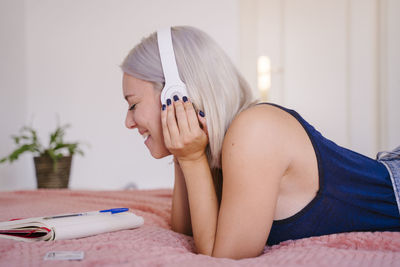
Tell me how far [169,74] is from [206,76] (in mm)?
84

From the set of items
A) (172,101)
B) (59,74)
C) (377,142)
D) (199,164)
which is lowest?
(377,142)

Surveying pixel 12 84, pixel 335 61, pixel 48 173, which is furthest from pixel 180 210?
pixel 12 84

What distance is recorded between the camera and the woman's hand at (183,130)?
883 mm

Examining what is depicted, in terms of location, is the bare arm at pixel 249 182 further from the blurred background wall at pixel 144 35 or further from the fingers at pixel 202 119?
the blurred background wall at pixel 144 35

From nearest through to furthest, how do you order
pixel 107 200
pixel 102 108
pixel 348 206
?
pixel 348 206, pixel 107 200, pixel 102 108

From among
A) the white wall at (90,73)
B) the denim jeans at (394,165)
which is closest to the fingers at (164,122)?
the denim jeans at (394,165)

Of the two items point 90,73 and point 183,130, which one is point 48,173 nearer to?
point 90,73

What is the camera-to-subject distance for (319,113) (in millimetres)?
3088

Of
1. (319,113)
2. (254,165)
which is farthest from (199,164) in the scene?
(319,113)

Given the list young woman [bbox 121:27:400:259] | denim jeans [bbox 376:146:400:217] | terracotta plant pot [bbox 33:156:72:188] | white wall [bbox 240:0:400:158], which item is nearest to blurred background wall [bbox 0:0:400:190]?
white wall [bbox 240:0:400:158]

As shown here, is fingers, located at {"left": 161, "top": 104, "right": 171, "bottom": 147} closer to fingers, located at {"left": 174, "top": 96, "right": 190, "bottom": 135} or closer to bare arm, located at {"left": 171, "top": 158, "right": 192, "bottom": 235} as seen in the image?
fingers, located at {"left": 174, "top": 96, "right": 190, "bottom": 135}

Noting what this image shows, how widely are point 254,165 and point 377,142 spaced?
8.28ft

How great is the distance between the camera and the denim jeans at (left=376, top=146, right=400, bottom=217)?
908mm

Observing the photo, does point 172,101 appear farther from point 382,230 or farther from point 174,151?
point 382,230
